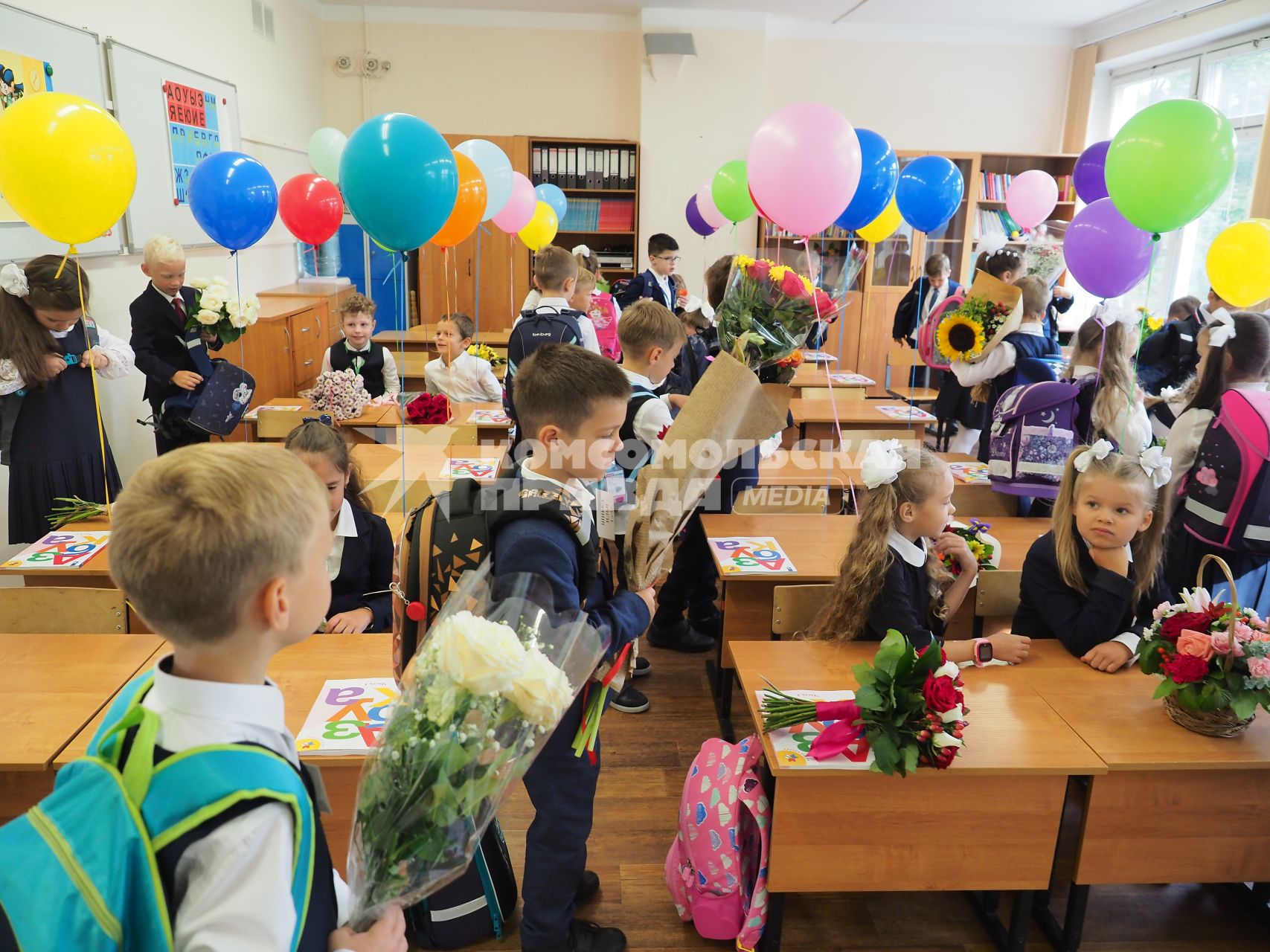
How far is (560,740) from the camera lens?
170 centimetres

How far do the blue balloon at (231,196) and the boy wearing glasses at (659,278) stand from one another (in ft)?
8.27

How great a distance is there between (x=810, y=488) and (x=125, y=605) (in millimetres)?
2416

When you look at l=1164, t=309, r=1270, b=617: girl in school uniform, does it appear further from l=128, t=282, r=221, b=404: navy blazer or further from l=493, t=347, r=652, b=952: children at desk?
l=128, t=282, r=221, b=404: navy blazer

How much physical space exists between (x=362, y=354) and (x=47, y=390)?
1.72 metres

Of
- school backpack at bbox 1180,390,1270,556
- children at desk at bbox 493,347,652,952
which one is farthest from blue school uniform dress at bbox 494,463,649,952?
school backpack at bbox 1180,390,1270,556

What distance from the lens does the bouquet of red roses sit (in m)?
1.60

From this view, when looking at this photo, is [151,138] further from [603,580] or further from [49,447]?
[603,580]

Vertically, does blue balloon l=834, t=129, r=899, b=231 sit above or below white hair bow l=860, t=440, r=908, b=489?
above

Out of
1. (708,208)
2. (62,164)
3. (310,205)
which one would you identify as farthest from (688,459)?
(708,208)

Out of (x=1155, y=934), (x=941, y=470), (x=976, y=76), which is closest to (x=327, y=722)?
(x=941, y=470)

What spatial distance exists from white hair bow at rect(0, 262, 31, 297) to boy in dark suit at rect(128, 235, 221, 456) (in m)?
0.81

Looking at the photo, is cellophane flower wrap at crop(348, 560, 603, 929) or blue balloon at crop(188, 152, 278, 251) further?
blue balloon at crop(188, 152, 278, 251)

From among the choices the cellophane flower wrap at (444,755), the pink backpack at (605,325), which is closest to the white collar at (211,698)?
the cellophane flower wrap at (444,755)

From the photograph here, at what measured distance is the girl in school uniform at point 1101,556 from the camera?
2.11 m
